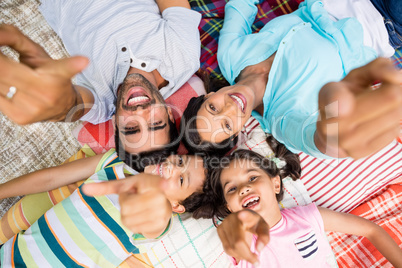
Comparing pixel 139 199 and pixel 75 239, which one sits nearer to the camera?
pixel 139 199

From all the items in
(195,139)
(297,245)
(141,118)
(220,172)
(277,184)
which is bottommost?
(297,245)

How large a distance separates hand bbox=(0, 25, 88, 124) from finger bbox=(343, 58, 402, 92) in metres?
0.54

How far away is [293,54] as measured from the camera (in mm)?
1156

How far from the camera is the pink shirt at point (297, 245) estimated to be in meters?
1.02

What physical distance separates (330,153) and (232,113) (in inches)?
15.5

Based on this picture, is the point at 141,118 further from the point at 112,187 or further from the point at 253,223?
the point at 253,223

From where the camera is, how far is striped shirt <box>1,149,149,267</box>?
101cm

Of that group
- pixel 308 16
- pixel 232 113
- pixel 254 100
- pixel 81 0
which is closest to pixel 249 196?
pixel 232 113

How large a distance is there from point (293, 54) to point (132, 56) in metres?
0.69

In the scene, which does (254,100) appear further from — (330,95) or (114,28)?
(114,28)

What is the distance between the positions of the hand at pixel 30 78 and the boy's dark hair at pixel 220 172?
2.14ft

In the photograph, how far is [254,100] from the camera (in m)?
1.16

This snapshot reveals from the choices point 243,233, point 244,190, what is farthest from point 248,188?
point 243,233

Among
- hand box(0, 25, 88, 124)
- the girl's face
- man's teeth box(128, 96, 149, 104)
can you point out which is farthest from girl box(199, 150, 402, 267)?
hand box(0, 25, 88, 124)
